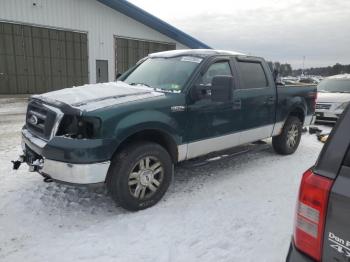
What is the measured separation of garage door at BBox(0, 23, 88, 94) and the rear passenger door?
14290mm

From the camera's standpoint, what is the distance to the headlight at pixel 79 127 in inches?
134

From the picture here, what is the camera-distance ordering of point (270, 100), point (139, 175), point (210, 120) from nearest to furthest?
point (139, 175)
point (210, 120)
point (270, 100)

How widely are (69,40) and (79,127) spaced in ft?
51.5

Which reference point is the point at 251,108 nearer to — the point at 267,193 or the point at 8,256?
the point at 267,193

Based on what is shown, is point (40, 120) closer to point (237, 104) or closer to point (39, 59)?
point (237, 104)

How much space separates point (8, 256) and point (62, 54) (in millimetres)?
16556

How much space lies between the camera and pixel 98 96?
12.8ft

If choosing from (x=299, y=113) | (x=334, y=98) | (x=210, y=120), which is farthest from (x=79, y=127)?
(x=334, y=98)

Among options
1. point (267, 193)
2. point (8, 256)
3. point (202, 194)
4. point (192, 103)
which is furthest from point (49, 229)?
point (267, 193)

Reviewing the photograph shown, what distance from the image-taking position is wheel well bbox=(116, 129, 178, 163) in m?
3.79

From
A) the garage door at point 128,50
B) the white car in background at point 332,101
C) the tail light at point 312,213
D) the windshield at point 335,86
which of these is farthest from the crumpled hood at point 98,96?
the garage door at point 128,50

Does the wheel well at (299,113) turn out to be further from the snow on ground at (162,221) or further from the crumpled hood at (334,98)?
the crumpled hood at (334,98)

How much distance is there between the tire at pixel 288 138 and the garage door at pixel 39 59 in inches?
573

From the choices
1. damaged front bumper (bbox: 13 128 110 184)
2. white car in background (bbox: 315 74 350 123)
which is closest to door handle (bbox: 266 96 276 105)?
damaged front bumper (bbox: 13 128 110 184)
